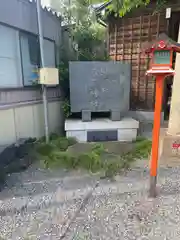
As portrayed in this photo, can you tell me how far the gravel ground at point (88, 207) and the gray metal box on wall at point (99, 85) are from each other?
2.09m

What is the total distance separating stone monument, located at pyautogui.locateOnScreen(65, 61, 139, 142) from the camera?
4.55 metres

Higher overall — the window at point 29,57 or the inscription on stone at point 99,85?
the window at point 29,57

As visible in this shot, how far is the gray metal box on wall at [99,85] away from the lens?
4590 mm

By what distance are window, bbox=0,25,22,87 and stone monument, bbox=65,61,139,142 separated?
Answer: 4.03ft

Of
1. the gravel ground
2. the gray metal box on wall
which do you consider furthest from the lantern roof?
the gray metal box on wall

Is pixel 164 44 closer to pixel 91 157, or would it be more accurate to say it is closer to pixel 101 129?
pixel 91 157

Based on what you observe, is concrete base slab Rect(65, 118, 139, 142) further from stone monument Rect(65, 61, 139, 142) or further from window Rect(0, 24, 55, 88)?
window Rect(0, 24, 55, 88)

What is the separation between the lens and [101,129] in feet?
14.9

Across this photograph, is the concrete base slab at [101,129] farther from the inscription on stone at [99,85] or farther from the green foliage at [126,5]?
the green foliage at [126,5]

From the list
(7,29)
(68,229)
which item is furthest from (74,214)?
(7,29)

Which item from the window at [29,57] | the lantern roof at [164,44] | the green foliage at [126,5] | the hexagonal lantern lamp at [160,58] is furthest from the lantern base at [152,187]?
the green foliage at [126,5]

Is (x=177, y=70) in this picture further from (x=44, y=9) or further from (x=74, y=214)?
(x=44, y=9)

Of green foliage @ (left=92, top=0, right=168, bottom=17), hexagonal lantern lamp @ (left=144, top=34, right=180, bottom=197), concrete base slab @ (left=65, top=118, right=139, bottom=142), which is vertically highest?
green foliage @ (left=92, top=0, right=168, bottom=17)

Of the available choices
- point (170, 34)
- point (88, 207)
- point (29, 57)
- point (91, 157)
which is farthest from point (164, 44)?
point (170, 34)
